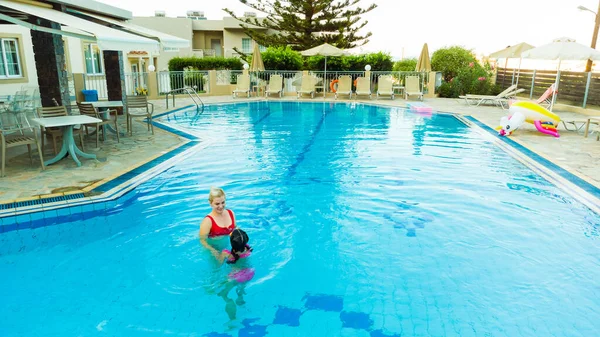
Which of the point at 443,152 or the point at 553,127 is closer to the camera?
the point at 443,152

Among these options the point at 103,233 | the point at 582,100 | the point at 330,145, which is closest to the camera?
the point at 103,233

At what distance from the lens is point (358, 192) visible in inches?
241

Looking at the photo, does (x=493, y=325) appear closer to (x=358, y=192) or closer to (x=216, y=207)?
→ (x=216, y=207)

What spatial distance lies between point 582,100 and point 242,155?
13.0 metres

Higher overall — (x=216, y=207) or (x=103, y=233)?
(x=216, y=207)

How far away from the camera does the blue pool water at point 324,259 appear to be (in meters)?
3.31

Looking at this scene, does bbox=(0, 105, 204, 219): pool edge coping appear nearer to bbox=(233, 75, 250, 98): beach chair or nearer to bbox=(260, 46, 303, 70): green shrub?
bbox=(233, 75, 250, 98): beach chair

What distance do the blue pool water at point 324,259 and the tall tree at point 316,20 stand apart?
2061cm

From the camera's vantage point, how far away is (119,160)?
279 inches

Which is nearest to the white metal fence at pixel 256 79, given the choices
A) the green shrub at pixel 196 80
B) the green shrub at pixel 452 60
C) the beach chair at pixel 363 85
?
the green shrub at pixel 196 80

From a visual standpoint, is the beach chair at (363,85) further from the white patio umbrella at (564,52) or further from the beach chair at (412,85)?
the white patio umbrella at (564,52)

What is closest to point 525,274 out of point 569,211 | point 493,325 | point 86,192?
point 493,325

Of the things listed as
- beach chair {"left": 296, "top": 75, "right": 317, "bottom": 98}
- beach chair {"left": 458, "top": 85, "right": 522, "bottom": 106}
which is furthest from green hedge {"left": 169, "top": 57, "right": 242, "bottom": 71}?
beach chair {"left": 458, "top": 85, "right": 522, "bottom": 106}

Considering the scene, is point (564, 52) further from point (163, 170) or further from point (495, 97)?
point (163, 170)
